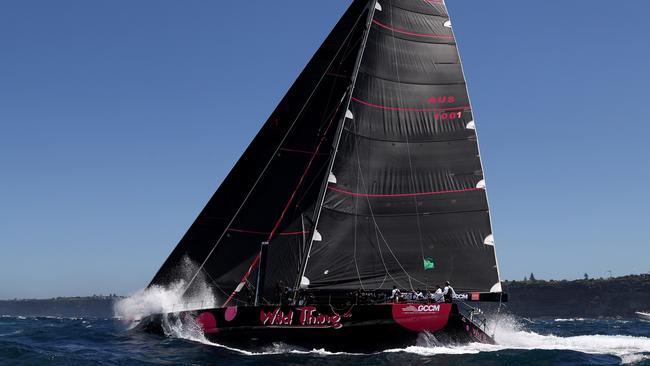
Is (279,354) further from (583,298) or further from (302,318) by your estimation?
(583,298)

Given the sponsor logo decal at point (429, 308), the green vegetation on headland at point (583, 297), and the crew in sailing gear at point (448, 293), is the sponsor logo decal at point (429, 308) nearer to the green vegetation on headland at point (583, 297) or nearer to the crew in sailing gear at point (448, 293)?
the crew in sailing gear at point (448, 293)

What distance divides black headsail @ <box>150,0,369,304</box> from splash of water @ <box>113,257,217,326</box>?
0.72 feet

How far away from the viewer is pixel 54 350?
20.6 m

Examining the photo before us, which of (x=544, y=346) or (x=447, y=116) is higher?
(x=447, y=116)

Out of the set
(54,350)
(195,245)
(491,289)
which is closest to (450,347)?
(491,289)

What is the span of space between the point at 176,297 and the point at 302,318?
248 inches

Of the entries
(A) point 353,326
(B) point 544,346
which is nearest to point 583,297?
(B) point 544,346

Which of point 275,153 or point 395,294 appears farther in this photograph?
point 275,153

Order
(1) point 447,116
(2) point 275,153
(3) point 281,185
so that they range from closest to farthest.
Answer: (1) point 447,116 → (3) point 281,185 → (2) point 275,153

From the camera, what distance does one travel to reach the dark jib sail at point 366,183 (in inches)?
850

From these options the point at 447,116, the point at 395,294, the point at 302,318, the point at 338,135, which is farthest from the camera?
the point at 447,116

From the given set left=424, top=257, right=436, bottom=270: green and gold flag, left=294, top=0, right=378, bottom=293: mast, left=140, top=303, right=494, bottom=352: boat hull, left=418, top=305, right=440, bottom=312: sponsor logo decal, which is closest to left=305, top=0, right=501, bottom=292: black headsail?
left=424, top=257, right=436, bottom=270: green and gold flag

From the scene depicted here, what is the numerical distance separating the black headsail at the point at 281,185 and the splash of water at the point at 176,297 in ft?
0.72

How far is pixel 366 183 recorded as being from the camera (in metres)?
22.1
